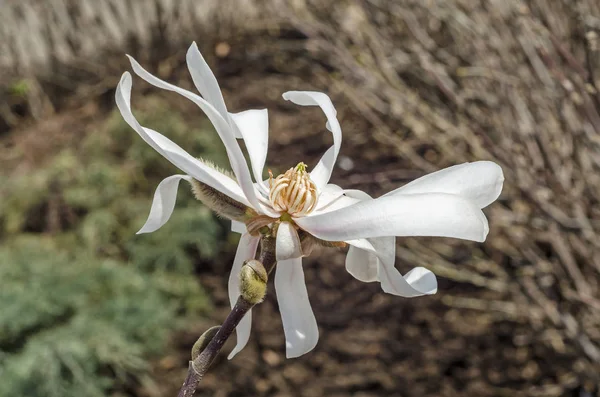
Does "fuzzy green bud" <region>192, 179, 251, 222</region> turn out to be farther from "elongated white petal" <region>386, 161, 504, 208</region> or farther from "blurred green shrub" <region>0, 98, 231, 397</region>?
"blurred green shrub" <region>0, 98, 231, 397</region>

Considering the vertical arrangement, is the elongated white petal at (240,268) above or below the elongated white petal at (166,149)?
below

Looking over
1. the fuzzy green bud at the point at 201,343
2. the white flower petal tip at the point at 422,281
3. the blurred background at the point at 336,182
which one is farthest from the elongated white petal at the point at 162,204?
the blurred background at the point at 336,182

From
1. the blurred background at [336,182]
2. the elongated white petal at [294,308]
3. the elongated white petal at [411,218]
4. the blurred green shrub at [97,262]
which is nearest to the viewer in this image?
the elongated white petal at [411,218]

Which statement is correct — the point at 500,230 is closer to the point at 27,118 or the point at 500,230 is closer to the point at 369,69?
the point at 369,69

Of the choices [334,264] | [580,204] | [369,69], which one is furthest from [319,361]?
[580,204]

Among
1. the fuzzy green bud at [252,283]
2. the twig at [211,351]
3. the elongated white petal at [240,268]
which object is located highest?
the fuzzy green bud at [252,283]

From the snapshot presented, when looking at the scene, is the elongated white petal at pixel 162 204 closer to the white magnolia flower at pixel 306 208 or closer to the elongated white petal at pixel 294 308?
the white magnolia flower at pixel 306 208

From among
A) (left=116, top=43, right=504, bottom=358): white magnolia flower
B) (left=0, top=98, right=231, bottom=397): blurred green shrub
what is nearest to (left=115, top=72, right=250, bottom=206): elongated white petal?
(left=116, top=43, right=504, bottom=358): white magnolia flower
